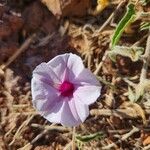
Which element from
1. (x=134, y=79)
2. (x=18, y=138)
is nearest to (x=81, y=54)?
(x=134, y=79)

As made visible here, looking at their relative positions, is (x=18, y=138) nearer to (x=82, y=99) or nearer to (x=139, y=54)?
(x=82, y=99)

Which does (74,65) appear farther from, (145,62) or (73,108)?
(145,62)

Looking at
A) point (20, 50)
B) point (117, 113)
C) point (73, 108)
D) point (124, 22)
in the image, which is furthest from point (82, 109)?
point (20, 50)

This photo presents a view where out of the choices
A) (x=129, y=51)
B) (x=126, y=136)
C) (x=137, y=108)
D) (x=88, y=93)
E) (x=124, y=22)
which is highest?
(x=124, y=22)

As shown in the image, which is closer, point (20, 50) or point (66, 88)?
point (66, 88)

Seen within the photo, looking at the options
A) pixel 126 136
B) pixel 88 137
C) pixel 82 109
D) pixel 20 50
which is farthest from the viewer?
pixel 20 50

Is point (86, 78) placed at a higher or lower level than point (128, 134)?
higher

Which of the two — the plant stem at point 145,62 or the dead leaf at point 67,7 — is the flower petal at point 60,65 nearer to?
the plant stem at point 145,62
